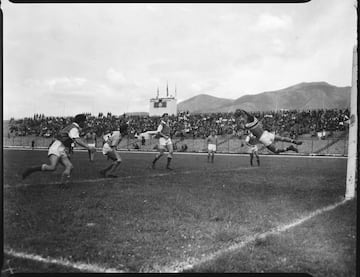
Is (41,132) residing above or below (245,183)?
above

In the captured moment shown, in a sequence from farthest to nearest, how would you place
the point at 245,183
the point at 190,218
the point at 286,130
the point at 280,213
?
the point at 286,130 → the point at 245,183 → the point at 280,213 → the point at 190,218

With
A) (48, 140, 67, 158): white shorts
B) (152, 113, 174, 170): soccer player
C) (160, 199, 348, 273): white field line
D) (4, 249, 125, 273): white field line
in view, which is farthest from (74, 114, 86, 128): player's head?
(152, 113, 174, 170): soccer player

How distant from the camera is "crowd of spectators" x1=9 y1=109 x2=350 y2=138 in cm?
647

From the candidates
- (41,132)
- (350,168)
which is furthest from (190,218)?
(41,132)

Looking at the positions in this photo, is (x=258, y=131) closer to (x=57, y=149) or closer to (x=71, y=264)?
(x=57, y=149)

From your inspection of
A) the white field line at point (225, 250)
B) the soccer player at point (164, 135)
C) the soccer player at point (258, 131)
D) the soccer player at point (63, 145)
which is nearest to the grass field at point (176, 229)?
the white field line at point (225, 250)

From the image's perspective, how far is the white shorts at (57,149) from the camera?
5.68 meters

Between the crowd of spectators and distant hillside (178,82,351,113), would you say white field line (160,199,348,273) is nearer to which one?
distant hillside (178,82,351,113)

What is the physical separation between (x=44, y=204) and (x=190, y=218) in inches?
83.0

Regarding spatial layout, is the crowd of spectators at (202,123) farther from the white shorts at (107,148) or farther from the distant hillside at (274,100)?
the distant hillside at (274,100)

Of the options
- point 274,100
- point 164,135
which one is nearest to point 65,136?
point 164,135

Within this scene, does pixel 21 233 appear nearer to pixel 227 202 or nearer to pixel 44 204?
pixel 44 204

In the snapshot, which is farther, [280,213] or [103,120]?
[103,120]

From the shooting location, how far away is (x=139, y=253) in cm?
315
